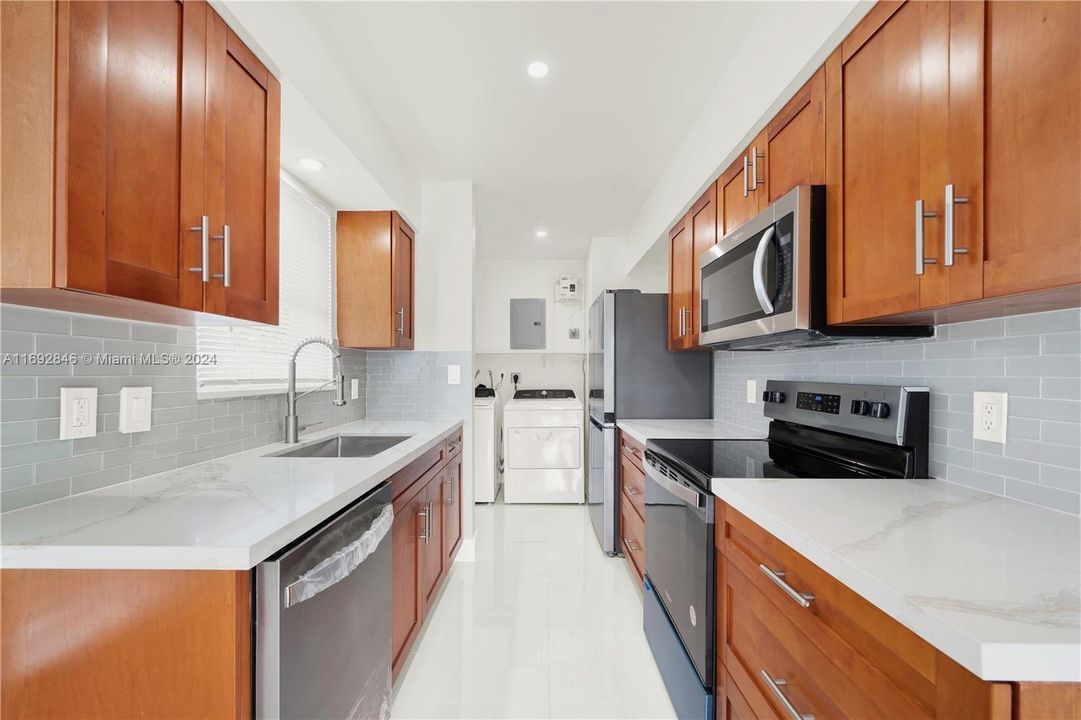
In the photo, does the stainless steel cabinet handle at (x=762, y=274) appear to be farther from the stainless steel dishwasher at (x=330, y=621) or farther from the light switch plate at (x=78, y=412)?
the light switch plate at (x=78, y=412)

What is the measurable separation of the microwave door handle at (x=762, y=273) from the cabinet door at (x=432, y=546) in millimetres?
1515

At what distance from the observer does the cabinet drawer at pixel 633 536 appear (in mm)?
2277

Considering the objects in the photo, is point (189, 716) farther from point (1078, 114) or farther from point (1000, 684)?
point (1078, 114)

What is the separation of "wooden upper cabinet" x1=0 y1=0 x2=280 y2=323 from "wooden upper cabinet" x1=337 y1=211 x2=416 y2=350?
121 centimetres

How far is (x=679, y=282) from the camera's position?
2576mm

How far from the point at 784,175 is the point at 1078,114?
0.83 meters

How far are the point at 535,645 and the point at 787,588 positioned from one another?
1.44 metres

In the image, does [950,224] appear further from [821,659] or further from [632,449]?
[632,449]

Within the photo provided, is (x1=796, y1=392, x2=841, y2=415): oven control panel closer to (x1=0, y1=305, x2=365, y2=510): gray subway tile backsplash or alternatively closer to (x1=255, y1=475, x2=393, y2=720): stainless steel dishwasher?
(x1=255, y1=475, x2=393, y2=720): stainless steel dishwasher

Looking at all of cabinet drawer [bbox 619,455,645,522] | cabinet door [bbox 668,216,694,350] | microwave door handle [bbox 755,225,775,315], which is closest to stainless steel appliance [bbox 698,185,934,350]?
microwave door handle [bbox 755,225,775,315]

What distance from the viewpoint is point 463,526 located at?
2.85 meters

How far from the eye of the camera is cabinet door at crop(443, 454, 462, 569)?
7.77 ft

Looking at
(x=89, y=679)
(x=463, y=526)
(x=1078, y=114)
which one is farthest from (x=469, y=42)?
(x=463, y=526)

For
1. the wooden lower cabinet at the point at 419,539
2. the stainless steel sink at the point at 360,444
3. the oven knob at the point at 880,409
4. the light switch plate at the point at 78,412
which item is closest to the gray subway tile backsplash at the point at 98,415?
the light switch plate at the point at 78,412
